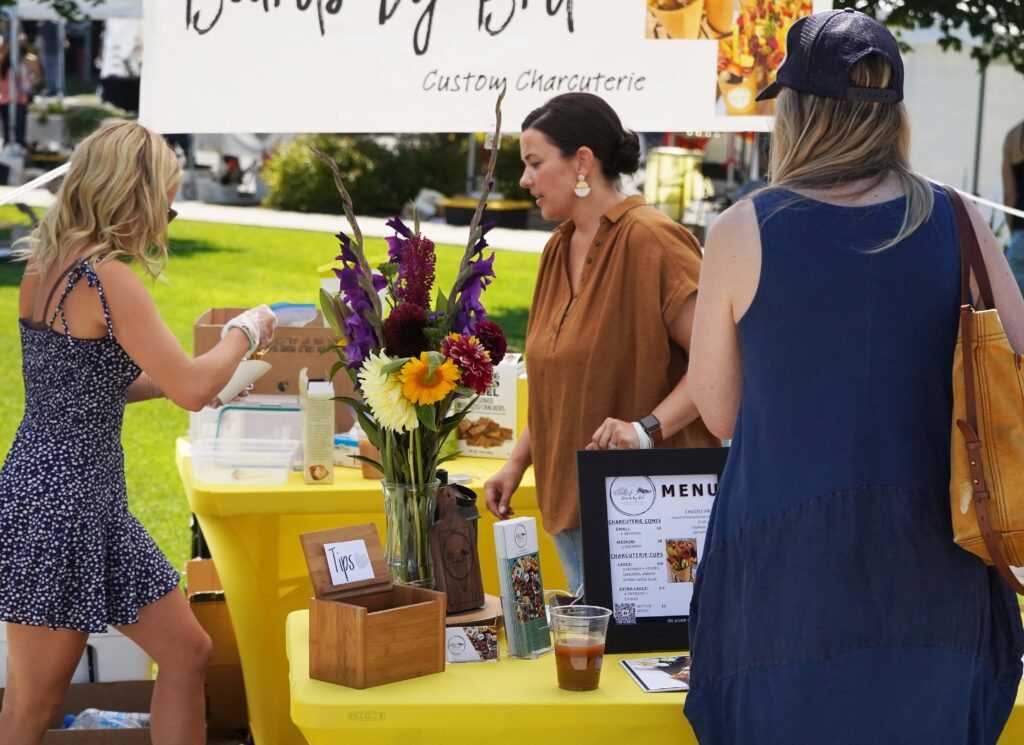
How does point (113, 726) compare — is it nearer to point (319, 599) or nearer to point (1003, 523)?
point (319, 599)

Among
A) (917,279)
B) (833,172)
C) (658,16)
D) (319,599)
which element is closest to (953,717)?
(917,279)

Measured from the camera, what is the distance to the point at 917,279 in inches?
59.4

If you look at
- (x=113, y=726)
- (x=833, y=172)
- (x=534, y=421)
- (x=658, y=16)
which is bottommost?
(x=113, y=726)

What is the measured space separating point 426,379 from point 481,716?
0.48 meters

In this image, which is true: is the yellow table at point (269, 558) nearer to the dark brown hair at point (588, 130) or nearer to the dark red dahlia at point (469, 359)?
the dark brown hair at point (588, 130)

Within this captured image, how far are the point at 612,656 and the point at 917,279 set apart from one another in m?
0.82

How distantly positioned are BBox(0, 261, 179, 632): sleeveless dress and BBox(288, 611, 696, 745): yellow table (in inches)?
31.4

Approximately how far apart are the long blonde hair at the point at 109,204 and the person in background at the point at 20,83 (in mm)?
12784

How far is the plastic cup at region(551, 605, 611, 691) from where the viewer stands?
1.82m

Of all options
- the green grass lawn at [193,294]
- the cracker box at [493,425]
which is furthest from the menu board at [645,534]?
the green grass lawn at [193,294]

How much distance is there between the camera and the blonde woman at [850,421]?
4.95 ft

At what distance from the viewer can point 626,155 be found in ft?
8.77

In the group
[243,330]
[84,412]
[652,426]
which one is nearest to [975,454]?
[652,426]

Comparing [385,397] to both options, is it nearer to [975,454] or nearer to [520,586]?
[520,586]
